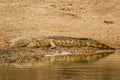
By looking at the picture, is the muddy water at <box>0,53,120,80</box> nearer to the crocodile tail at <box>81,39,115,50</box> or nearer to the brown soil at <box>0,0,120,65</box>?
the crocodile tail at <box>81,39,115,50</box>

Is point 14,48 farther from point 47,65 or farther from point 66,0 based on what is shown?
point 66,0

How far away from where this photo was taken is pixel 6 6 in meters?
22.6

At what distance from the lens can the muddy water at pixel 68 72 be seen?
993cm

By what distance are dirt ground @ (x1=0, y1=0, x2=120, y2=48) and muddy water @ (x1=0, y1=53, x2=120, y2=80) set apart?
545 cm

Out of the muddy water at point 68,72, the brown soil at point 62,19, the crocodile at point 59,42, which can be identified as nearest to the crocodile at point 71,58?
the muddy water at point 68,72

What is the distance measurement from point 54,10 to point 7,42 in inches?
236

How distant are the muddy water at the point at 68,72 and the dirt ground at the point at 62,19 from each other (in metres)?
5.45

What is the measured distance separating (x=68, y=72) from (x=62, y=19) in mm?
11153

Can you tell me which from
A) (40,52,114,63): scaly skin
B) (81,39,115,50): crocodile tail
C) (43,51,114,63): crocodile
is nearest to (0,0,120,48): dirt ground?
(81,39,115,50): crocodile tail

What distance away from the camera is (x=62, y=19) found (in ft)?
71.3

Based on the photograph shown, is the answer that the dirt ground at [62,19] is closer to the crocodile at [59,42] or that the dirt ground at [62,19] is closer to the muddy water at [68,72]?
the crocodile at [59,42]

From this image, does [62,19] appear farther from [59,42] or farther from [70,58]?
[70,58]

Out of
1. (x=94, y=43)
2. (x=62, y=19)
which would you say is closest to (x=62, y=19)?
(x=62, y=19)

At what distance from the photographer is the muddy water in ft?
32.6
